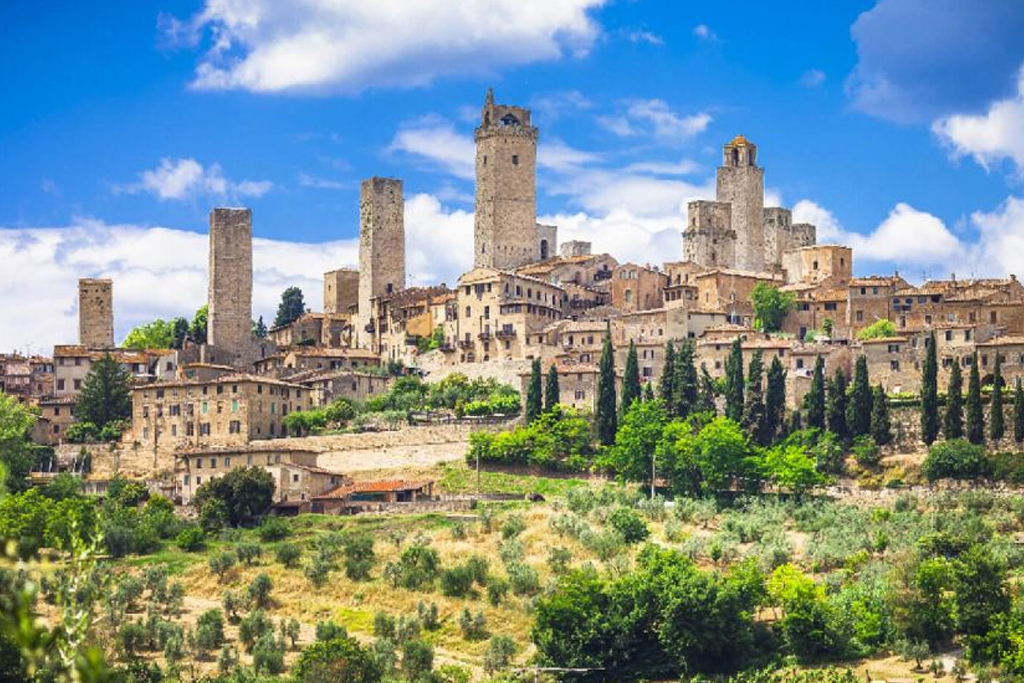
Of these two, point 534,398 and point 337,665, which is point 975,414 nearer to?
point 534,398

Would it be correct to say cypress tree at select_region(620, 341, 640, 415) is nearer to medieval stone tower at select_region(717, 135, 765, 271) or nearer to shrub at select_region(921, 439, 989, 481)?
shrub at select_region(921, 439, 989, 481)

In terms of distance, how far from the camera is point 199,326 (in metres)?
94.4

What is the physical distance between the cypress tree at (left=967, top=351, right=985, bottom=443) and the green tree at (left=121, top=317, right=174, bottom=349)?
47.6 metres

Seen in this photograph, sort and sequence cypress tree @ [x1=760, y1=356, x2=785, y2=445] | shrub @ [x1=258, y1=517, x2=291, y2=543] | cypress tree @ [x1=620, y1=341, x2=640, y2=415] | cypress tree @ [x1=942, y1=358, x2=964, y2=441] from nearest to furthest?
shrub @ [x1=258, y1=517, x2=291, y2=543]
cypress tree @ [x1=942, y1=358, x2=964, y2=441]
cypress tree @ [x1=760, y1=356, x2=785, y2=445]
cypress tree @ [x1=620, y1=341, x2=640, y2=415]

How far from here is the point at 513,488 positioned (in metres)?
63.9

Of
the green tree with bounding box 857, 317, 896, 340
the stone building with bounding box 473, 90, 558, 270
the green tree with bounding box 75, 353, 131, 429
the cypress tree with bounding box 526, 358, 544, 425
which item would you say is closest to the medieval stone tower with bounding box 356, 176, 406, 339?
the stone building with bounding box 473, 90, 558, 270

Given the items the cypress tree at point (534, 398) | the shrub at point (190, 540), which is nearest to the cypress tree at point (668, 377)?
the cypress tree at point (534, 398)

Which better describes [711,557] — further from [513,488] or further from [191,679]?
[191,679]

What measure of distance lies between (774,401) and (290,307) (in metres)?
39.7

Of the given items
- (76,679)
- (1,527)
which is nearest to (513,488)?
(1,527)

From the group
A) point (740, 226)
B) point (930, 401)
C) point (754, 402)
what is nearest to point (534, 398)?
point (754, 402)

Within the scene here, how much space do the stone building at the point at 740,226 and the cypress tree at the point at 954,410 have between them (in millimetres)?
31897

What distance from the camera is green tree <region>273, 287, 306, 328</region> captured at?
3824 inches

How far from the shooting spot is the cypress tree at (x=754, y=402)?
215 feet
